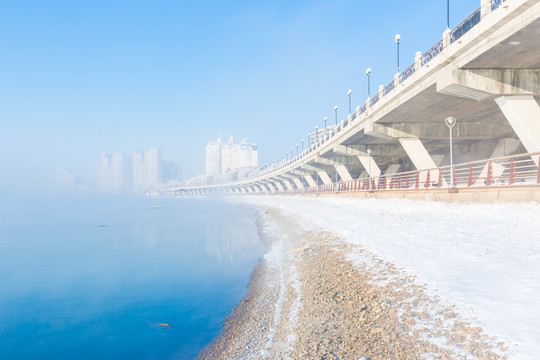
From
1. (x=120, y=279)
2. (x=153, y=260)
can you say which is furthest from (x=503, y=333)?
(x=153, y=260)

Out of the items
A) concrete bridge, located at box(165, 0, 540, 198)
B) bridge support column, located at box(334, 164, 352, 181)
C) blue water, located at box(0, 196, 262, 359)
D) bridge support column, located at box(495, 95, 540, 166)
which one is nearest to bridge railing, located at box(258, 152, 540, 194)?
concrete bridge, located at box(165, 0, 540, 198)

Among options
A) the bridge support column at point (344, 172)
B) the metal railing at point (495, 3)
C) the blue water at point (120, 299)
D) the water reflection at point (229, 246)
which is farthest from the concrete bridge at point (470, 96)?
the bridge support column at point (344, 172)

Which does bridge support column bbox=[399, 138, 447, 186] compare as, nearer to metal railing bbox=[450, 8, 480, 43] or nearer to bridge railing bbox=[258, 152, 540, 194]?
bridge railing bbox=[258, 152, 540, 194]

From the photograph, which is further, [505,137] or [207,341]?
[505,137]

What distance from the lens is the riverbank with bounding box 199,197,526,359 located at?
3.85 m

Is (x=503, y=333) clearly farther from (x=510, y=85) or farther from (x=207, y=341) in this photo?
(x=510, y=85)

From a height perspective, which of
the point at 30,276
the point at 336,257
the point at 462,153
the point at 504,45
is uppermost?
the point at 504,45

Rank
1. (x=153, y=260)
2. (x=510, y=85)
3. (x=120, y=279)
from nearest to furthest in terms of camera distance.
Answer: (x=120, y=279), (x=153, y=260), (x=510, y=85)

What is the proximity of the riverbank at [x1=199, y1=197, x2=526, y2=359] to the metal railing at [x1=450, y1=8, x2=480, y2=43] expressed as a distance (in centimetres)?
1350

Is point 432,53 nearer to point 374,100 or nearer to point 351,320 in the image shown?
point 374,100

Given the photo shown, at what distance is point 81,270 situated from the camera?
14203 millimetres

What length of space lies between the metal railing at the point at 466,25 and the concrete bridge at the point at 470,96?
0.04 m

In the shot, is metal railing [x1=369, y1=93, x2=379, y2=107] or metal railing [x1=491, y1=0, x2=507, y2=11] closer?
metal railing [x1=491, y1=0, x2=507, y2=11]

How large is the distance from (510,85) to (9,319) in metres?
22.5
